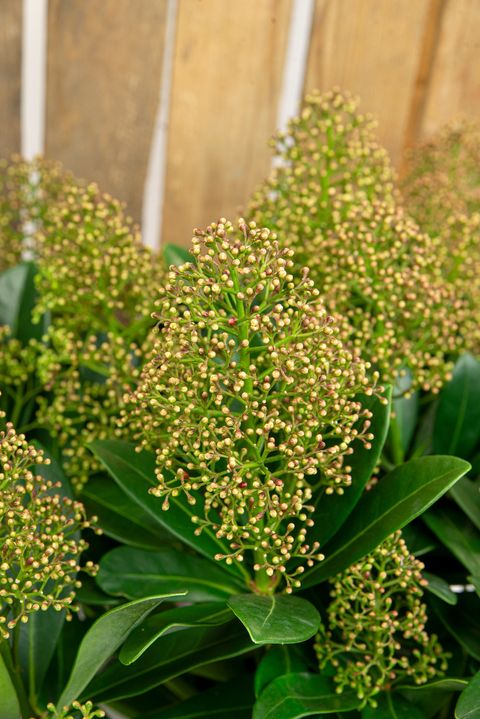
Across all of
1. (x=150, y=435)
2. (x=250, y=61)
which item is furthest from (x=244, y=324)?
(x=250, y=61)

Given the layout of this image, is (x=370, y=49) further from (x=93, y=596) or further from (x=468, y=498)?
(x=93, y=596)

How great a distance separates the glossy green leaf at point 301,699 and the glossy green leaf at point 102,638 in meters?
0.15

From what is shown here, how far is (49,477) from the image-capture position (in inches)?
40.1

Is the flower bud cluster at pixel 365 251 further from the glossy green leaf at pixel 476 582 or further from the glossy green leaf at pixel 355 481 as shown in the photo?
the glossy green leaf at pixel 476 582

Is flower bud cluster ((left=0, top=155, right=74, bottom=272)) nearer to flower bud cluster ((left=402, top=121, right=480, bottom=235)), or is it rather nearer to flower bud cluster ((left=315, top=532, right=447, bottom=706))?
flower bud cluster ((left=402, top=121, right=480, bottom=235))

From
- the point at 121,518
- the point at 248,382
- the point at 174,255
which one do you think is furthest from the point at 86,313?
the point at 248,382

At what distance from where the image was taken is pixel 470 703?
798 millimetres

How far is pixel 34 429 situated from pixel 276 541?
1.89 feet

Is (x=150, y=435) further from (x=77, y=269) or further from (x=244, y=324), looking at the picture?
(x=77, y=269)

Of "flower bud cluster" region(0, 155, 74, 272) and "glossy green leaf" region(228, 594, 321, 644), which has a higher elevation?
"flower bud cluster" region(0, 155, 74, 272)

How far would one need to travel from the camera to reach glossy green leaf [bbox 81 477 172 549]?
40.4 inches

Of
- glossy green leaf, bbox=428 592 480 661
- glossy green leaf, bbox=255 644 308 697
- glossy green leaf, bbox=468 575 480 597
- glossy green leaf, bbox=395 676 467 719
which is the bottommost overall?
glossy green leaf, bbox=395 676 467 719

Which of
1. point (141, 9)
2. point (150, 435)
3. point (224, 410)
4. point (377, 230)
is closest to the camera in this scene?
point (224, 410)

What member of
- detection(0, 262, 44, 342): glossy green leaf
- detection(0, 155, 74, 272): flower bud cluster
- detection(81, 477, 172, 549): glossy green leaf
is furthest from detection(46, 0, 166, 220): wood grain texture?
detection(81, 477, 172, 549): glossy green leaf
